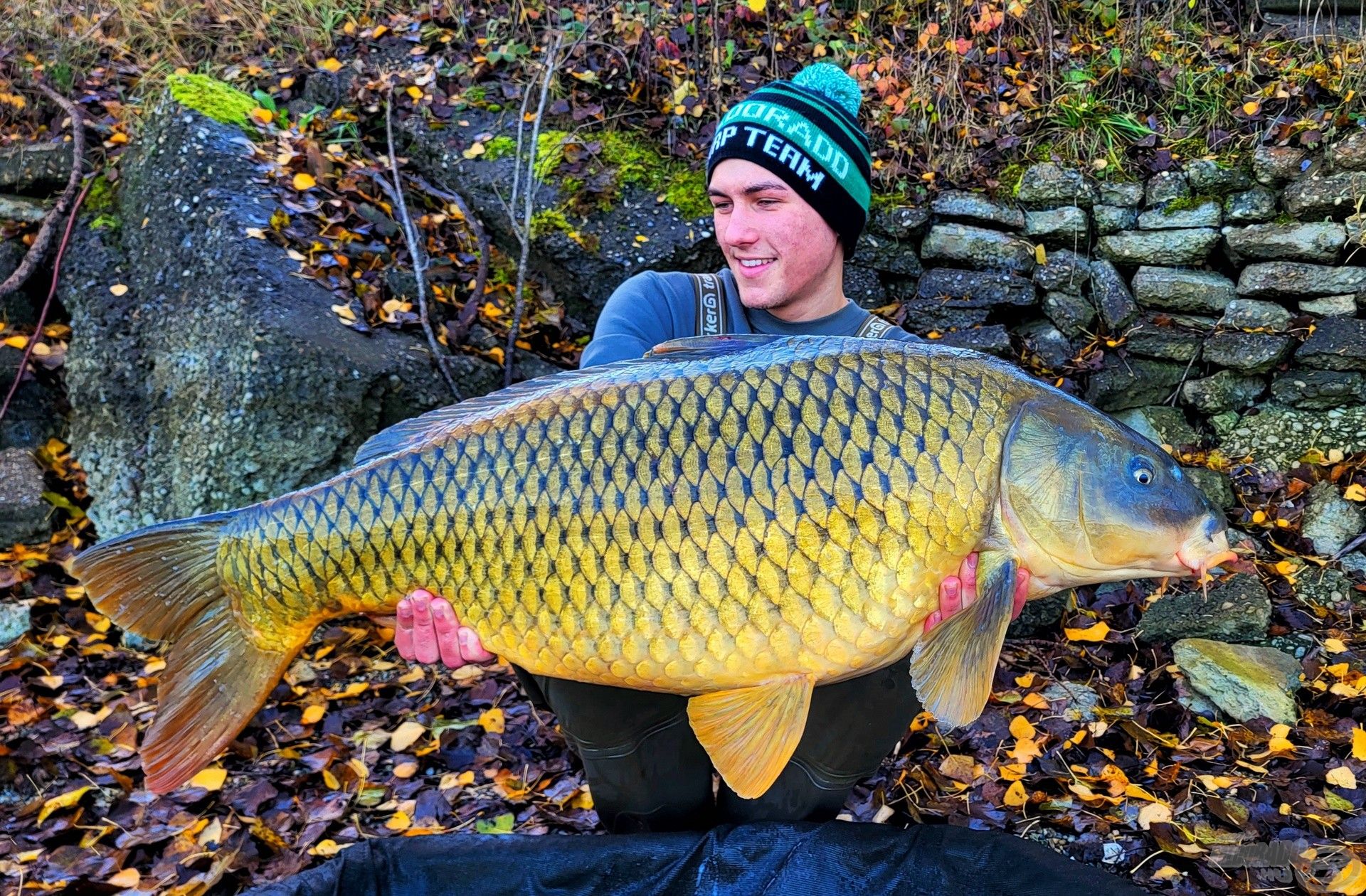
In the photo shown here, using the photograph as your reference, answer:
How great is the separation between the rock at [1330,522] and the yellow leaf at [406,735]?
2.22 meters

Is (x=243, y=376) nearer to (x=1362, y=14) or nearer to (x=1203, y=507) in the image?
(x=1203, y=507)

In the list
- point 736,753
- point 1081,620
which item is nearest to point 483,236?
point 1081,620

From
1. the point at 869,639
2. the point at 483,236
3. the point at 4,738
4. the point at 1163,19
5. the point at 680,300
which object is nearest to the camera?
the point at 869,639

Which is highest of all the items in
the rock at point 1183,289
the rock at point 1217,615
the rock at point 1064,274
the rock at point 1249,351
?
the rock at point 1064,274

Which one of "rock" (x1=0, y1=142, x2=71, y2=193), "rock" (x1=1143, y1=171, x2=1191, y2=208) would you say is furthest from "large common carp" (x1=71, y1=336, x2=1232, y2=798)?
"rock" (x1=0, y1=142, x2=71, y2=193)

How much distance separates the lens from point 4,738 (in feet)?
7.34

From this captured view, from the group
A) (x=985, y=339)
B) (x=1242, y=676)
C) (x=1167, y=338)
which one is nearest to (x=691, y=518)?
(x=1242, y=676)

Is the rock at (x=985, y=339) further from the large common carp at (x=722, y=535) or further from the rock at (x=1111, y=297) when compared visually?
the large common carp at (x=722, y=535)

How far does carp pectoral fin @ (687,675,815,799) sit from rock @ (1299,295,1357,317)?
2540mm

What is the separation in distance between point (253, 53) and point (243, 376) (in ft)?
5.98

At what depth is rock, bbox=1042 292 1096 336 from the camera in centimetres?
326

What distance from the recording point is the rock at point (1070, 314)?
3.26 metres

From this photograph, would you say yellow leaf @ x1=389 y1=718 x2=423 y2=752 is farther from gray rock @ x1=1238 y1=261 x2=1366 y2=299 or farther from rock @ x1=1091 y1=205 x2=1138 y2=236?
gray rock @ x1=1238 y1=261 x2=1366 y2=299

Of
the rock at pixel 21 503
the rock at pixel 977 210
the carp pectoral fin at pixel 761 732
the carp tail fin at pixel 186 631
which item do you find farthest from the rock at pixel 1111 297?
the rock at pixel 21 503
